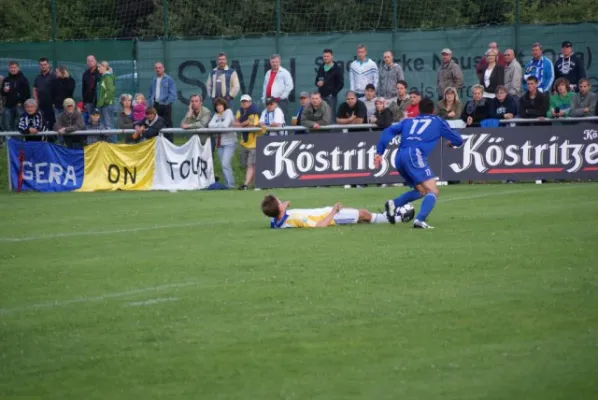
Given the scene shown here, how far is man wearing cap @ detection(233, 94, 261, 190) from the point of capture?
24.0 meters

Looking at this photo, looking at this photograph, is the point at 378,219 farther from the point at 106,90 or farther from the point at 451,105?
the point at 106,90

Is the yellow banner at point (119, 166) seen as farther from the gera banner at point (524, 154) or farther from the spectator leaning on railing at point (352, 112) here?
the gera banner at point (524, 154)

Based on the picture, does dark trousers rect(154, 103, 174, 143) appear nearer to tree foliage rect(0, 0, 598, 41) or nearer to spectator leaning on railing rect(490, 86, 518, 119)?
tree foliage rect(0, 0, 598, 41)

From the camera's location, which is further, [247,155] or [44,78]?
[44,78]

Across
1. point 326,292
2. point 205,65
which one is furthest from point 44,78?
point 326,292

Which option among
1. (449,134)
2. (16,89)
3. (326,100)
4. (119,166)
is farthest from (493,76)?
(16,89)

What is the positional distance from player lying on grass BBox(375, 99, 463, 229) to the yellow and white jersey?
1.72 feet

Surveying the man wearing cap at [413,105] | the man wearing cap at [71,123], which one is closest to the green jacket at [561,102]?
the man wearing cap at [413,105]

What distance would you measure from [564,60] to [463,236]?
1191cm

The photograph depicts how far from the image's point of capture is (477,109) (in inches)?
922

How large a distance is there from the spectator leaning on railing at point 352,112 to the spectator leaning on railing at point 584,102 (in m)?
4.25

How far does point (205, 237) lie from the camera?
14906 mm

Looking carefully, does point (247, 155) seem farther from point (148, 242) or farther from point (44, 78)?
point (148, 242)

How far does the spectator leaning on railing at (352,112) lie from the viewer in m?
24.0
